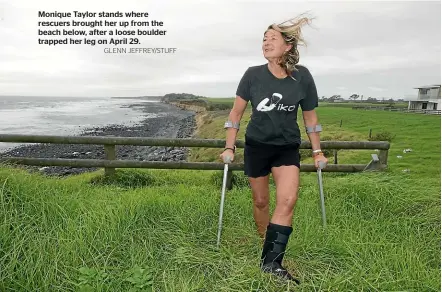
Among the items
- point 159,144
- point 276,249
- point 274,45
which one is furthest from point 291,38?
point 159,144

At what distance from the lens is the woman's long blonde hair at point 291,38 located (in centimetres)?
292

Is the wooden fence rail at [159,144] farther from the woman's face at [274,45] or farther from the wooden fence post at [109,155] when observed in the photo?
the woman's face at [274,45]

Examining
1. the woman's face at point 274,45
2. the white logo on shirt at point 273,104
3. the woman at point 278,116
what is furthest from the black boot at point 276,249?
the woman's face at point 274,45

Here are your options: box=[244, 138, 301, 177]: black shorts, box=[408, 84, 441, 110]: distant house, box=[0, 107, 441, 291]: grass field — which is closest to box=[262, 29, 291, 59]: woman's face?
box=[244, 138, 301, 177]: black shorts

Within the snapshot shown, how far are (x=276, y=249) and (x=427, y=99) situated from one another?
177 feet

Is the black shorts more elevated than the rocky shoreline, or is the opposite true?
the black shorts

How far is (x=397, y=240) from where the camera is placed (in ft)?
12.0

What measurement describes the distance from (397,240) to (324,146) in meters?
1.89

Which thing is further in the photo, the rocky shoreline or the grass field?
the rocky shoreline

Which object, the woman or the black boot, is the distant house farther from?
the black boot

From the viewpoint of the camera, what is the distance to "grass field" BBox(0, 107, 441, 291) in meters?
2.88

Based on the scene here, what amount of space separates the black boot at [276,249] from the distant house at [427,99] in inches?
1984

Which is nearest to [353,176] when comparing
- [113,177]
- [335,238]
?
[335,238]

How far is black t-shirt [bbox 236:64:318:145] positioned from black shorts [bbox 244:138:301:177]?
57 millimetres
